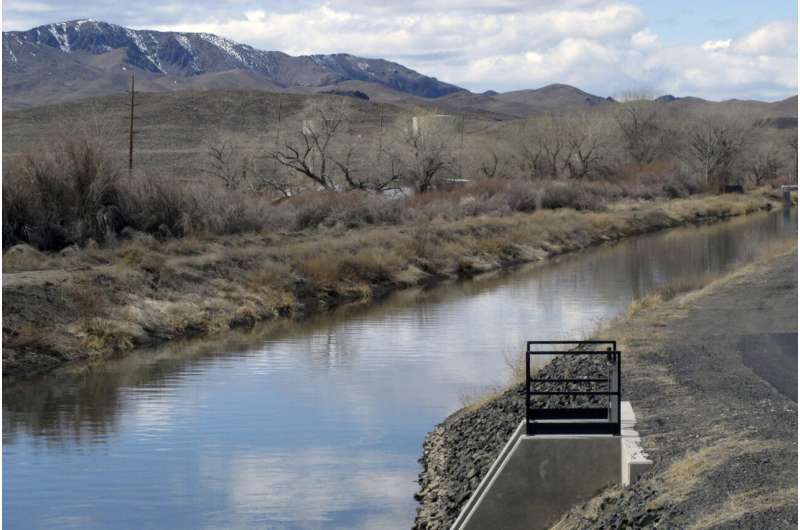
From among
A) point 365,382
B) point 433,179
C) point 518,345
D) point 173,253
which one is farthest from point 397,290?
point 433,179

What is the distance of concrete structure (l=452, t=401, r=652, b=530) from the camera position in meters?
12.8

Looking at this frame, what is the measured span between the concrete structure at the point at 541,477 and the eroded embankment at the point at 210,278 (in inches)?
572

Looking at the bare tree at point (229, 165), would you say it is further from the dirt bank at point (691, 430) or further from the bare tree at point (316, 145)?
the dirt bank at point (691, 430)

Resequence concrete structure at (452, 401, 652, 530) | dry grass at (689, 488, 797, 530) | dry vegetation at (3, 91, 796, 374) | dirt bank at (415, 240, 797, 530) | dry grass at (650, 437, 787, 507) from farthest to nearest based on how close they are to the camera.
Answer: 1. dry vegetation at (3, 91, 796, 374)
2. concrete structure at (452, 401, 652, 530)
3. dry grass at (650, 437, 787, 507)
4. dirt bank at (415, 240, 797, 530)
5. dry grass at (689, 488, 797, 530)

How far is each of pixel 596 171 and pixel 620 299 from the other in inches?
2123

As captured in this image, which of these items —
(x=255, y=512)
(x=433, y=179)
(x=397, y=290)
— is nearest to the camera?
(x=255, y=512)

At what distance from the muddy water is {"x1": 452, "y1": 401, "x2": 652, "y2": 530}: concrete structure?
2114 mm

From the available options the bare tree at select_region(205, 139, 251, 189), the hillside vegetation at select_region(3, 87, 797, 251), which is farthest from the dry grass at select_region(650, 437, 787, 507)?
the bare tree at select_region(205, 139, 251, 189)

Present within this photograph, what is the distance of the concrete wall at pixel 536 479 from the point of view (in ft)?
42.0

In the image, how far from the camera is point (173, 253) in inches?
1481

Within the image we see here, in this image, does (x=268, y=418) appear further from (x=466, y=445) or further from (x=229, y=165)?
(x=229, y=165)

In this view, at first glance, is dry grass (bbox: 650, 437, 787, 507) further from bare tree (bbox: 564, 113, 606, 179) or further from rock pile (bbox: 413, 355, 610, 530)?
bare tree (bbox: 564, 113, 606, 179)

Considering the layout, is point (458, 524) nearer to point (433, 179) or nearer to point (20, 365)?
point (20, 365)

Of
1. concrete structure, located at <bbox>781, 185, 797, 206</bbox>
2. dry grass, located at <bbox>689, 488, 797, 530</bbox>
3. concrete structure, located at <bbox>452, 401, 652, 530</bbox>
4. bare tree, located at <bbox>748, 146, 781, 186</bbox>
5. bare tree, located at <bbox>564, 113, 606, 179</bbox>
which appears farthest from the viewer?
bare tree, located at <bbox>748, 146, 781, 186</bbox>
